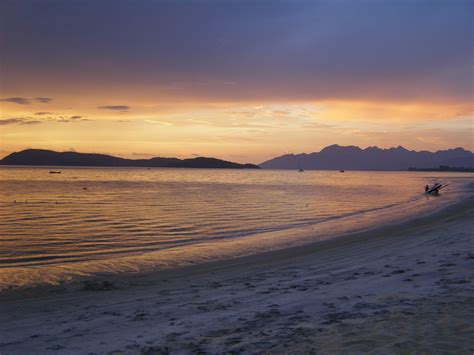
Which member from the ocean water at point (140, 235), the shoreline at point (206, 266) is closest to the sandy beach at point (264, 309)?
the shoreline at point (206, 266)

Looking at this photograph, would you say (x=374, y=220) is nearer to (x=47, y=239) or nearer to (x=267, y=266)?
(x=267, y=266)

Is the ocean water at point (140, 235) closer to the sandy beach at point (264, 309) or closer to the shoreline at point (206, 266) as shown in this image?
the shoreline at point (206, 266)

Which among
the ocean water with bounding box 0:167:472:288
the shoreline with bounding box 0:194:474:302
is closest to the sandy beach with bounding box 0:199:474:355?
the shoreline with bounding box 0:194:474:302

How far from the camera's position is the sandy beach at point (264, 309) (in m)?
6.45

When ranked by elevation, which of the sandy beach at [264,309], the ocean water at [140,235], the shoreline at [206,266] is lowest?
the ocean water at [140,235]

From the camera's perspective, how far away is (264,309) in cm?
843

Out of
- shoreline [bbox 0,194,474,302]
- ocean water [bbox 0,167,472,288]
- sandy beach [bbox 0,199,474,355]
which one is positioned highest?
sandy beach [bbox 0,199,474,355]

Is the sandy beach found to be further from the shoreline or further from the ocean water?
the ocean water

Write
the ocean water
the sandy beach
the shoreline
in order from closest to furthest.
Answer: the sandy beach < the shoreline < the ocean water

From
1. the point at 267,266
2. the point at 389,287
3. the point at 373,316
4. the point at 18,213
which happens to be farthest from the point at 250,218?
the point at 373,316

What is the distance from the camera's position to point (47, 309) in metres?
9.53

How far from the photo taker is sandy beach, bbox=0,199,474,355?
6.45 m

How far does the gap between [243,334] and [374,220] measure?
934 inches

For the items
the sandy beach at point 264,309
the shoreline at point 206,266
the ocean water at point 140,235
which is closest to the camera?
the sandy beach at point 264,309
